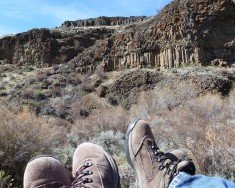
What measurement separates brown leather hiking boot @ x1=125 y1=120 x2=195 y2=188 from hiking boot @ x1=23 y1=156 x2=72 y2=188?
0.62 metres

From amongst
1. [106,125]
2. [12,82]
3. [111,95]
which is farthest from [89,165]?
[12,82]

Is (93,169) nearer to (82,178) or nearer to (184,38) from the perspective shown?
(82,178)

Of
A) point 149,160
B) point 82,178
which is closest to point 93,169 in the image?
point 82,178

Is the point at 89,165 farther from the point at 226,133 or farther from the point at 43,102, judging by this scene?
the point at 43,102

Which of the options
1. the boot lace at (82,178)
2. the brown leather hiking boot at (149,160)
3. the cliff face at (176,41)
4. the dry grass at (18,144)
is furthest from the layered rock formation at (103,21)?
the boot lace at (82,178)

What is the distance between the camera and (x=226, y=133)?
7.15 m

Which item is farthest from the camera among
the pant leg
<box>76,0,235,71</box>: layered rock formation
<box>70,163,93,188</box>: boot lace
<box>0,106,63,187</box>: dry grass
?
<box>76,0,235,71</box>: layered rock formation

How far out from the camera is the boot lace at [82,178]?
10.5 feet

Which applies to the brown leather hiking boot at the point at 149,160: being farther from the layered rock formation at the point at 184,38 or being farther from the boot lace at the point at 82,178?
the layered rock formation at the point at 184,38

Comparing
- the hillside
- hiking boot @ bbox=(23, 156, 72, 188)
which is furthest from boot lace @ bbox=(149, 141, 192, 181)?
the hillside

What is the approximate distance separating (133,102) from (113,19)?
4287 centimetres

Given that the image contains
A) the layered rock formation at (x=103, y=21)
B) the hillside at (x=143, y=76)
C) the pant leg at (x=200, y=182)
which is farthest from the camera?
the layered rock formation at (x=103, y=21)

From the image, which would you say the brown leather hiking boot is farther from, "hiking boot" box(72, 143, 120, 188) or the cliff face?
the cliff face

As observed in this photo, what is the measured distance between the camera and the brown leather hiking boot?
129 inches
